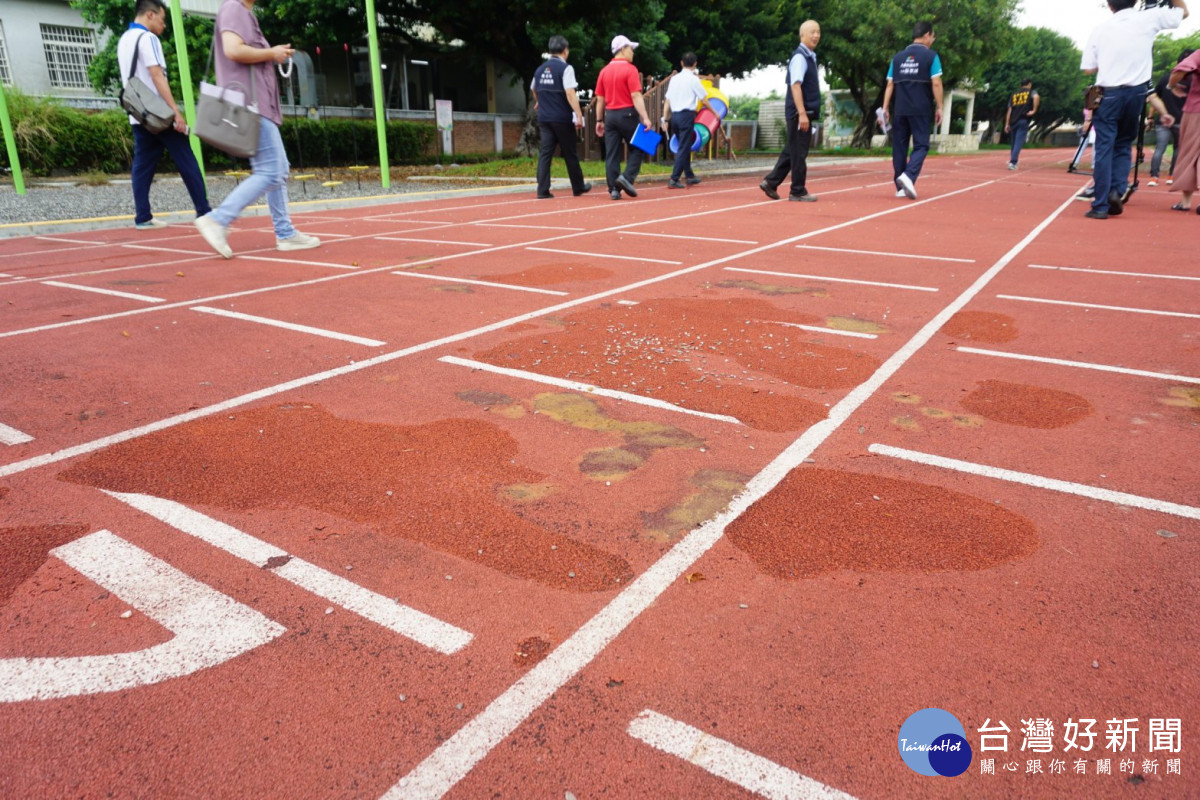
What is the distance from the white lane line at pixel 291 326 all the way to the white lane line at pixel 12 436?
173 centimetres

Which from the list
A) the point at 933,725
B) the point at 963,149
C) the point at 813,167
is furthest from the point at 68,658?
the point at 963,149

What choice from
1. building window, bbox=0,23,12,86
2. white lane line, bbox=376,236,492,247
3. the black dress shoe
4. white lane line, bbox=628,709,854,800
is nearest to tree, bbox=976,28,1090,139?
the black dress shoe

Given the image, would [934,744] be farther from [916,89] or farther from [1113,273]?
[916,89]

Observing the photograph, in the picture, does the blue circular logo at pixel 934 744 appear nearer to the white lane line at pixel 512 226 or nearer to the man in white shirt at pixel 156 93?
the white lane line at pixel 512 226

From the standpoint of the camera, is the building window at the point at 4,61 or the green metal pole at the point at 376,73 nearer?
the green metal pole at the point at 376,73

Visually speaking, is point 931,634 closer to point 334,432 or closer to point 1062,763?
point 1062,763

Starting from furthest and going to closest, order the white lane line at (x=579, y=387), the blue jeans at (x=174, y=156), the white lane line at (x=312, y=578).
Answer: the blue jeans at (x=174, y=156) → the white lane line at (x=579, y=387) → the white lane line at (x=312, y=578)

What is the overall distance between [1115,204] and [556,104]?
792cm

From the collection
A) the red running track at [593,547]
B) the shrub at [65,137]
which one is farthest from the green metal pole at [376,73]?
the red running track at [593,547]

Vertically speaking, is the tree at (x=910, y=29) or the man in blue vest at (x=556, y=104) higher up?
the tree at (x=910, y=29)

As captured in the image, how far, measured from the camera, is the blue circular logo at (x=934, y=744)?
1.78 m

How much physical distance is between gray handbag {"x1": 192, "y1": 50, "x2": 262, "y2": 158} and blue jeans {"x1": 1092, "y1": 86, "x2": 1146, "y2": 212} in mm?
9034

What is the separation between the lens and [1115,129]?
9.41 metres

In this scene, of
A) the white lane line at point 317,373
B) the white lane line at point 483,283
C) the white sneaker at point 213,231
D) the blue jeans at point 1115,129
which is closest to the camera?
the white lane line at point 317,373
